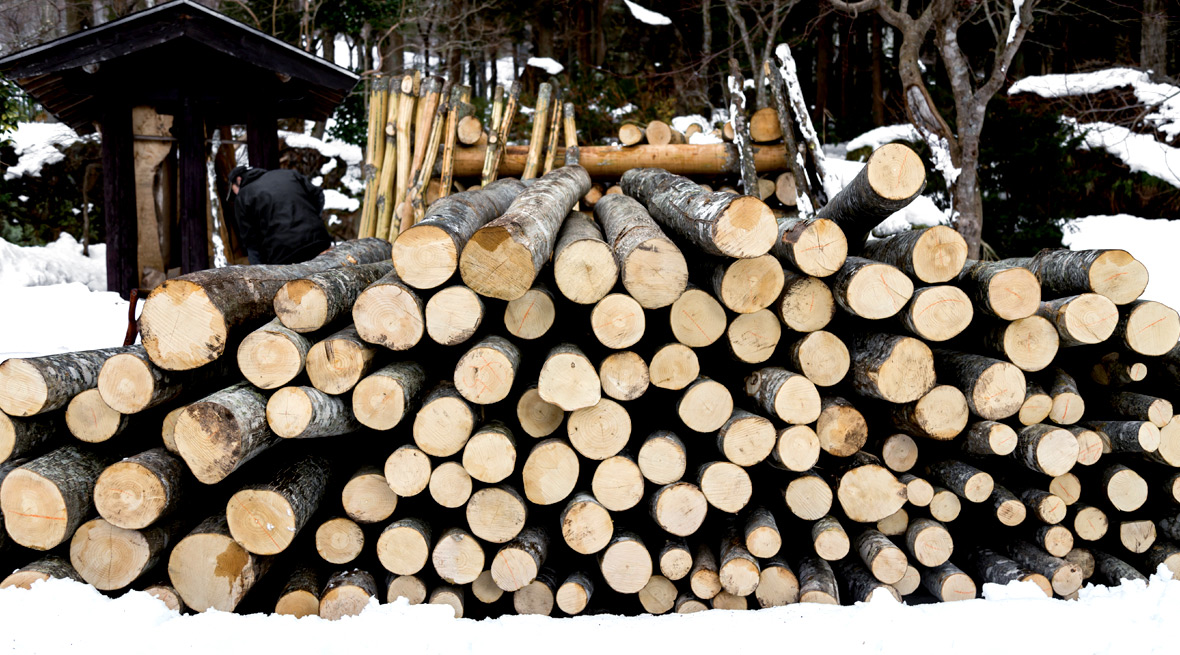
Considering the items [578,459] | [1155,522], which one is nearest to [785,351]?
[578,459]

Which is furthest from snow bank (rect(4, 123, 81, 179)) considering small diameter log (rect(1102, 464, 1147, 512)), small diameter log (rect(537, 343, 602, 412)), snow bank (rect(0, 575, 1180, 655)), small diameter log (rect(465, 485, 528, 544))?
small diameter log (rect(1102, 464, 1147, 512))

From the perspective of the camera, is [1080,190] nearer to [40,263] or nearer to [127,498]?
[127,498]

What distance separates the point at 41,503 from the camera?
2656mm

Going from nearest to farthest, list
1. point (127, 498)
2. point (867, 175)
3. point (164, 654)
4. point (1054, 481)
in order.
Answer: point (164, 654)
point (127, 498)
point (867, 175)
point (1054, 481)

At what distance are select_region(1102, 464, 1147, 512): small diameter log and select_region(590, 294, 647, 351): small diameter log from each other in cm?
227

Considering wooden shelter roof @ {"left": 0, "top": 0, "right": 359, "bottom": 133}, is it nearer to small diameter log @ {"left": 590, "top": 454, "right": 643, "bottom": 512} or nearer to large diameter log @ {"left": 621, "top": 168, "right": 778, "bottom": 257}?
large diameter log @ {"left": 621, "top": 168, "right": 778, "bottom": 257}

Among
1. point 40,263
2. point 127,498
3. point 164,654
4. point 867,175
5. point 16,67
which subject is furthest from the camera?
point 40,263

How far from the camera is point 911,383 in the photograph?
2.93 metres

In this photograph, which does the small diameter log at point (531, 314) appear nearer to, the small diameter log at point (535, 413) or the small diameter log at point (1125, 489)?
the small diameter log at point (535, 413)

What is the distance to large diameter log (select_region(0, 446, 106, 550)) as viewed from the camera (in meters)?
2.65

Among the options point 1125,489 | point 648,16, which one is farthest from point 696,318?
point 648,16

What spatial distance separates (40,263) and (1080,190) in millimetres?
15208

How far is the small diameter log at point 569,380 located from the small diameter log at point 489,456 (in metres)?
0.26

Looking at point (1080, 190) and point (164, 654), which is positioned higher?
point (1080, 190)
